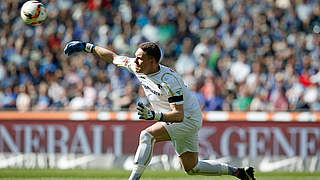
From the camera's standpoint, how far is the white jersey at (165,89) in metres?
8.46

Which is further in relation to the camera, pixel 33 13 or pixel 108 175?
pixel 108 175

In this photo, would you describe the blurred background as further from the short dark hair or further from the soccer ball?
the short dark hair

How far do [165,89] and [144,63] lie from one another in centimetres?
46

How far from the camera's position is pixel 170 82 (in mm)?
8508

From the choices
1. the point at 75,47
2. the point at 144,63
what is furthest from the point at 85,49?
the point at 144,63

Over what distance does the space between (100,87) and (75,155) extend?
111 inches

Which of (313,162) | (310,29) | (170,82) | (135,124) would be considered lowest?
(313,162)

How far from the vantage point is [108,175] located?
520 inches

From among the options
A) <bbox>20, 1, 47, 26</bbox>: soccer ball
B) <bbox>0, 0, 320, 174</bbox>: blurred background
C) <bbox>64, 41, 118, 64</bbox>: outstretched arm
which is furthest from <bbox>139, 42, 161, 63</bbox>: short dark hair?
<bbox>0, 0, 320, 174</bbox>: blurred background

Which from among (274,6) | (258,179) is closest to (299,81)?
(274,6)

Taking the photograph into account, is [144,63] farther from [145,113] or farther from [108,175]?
[108,175]

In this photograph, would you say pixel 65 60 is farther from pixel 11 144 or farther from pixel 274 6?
pixel 274 6

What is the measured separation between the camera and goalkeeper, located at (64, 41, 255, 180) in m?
8.44

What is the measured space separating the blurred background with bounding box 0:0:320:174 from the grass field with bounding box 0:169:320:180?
89 centimetres
